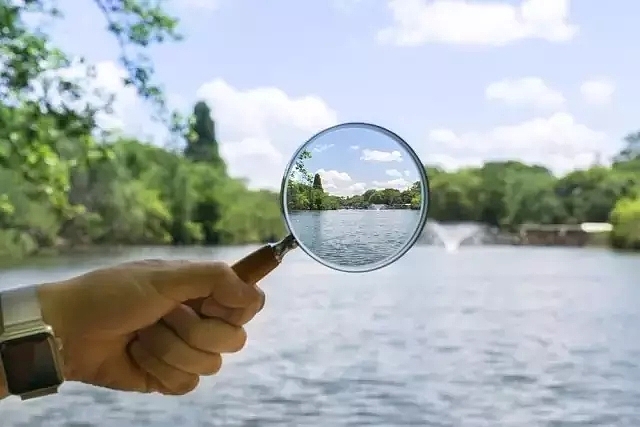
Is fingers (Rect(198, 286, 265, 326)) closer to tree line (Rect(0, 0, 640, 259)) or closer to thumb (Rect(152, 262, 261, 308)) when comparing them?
thumb (Rect(152, 262, 261, 308))

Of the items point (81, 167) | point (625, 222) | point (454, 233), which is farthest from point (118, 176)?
point (625, 222)

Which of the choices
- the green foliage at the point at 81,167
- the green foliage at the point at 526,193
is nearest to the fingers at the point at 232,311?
the green foliage at the point at 526,193

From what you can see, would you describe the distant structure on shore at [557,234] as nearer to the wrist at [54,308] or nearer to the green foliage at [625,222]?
the green foliage at [625,222]

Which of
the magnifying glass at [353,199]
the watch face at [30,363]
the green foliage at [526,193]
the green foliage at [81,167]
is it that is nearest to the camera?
the watch face at [30,363]

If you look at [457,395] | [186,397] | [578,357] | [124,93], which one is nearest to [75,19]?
[124,93]

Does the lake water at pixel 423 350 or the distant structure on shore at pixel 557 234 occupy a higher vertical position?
the distant structure on shore at pixel 557 234

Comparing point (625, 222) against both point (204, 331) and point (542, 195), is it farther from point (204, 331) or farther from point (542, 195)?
point (204, 331)

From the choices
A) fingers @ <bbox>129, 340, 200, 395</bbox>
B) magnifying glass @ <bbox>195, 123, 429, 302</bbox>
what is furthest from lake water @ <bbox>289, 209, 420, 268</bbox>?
fingers @ <bbox>129, 340, 200, 395</bbox>
